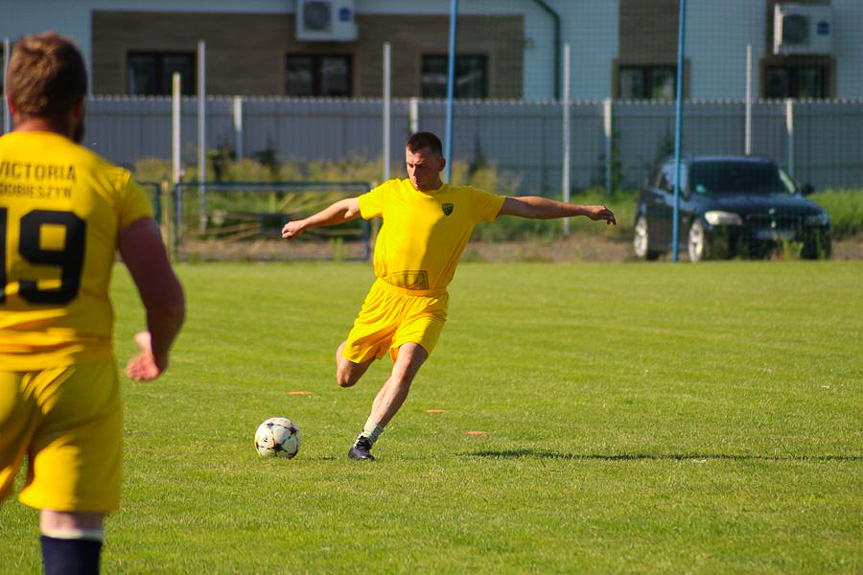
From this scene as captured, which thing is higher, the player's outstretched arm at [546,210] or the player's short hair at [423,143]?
the player's short hair at [423,143]

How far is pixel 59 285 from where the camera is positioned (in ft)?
12.6

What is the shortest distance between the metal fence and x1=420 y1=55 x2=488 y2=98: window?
435cm

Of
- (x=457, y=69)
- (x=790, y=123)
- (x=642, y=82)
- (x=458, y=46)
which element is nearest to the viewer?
(x=790, y=123)

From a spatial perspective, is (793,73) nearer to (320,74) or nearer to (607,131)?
(607,131)

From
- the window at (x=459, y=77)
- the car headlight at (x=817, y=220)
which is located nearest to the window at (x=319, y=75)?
the window at (x=459, y=77)

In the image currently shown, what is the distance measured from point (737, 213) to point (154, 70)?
18235mm

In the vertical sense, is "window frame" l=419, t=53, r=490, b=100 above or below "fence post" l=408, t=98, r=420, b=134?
above

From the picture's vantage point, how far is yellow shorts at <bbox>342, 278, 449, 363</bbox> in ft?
26.5

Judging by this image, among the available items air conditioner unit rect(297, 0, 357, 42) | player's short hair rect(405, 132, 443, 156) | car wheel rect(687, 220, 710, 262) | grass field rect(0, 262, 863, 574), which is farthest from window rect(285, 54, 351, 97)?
player's short hair rect(405, 132, 443, 156)

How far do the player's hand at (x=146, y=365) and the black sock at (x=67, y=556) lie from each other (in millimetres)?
506

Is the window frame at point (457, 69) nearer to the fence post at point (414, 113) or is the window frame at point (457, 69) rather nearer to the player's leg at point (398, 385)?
the fence post at point (414, 113)

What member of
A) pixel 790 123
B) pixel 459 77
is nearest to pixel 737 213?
pixel 790 123

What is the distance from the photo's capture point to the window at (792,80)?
3447cm

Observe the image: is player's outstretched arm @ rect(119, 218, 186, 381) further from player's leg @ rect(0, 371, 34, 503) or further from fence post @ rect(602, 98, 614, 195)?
fence post @ rect(602, 98, 614, 195)
